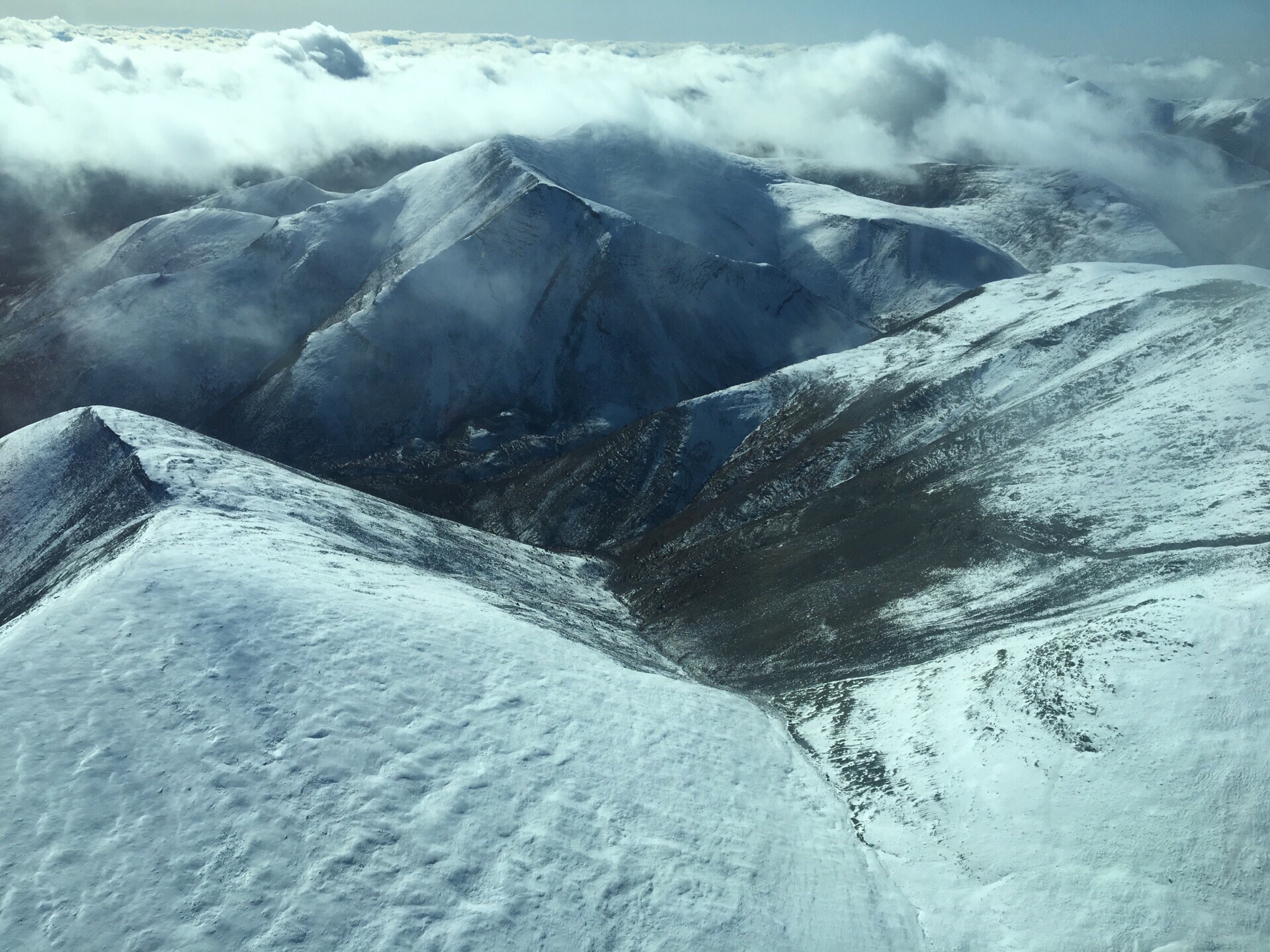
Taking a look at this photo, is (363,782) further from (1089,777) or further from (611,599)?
(611,599)

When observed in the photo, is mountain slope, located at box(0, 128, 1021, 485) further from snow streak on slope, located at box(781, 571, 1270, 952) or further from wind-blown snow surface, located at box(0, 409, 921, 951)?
snow streak on slope, located at box(781, 571, 1270, 952)

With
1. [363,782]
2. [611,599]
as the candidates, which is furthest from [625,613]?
[363,782]

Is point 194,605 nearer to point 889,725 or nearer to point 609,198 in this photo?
point 889,725

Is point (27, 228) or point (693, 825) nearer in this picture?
point (693, 825)

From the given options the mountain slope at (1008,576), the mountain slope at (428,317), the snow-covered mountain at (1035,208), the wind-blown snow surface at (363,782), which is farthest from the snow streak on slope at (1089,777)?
the snow-covered mountain at (1035,208)

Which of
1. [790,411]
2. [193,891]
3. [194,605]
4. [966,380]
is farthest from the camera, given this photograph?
[790,411]

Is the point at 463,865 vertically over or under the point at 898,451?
over

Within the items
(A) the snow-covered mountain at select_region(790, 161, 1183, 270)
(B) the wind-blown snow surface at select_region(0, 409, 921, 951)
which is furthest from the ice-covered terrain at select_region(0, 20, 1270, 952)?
(A) the snow-covered mountain at select_region(790, 161, 1183, 270)

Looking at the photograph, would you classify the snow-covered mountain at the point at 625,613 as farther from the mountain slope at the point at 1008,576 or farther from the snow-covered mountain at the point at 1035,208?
the snow-covered mountain at the point at 1035,208

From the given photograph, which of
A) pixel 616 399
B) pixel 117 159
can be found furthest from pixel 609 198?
pixel 117 159
